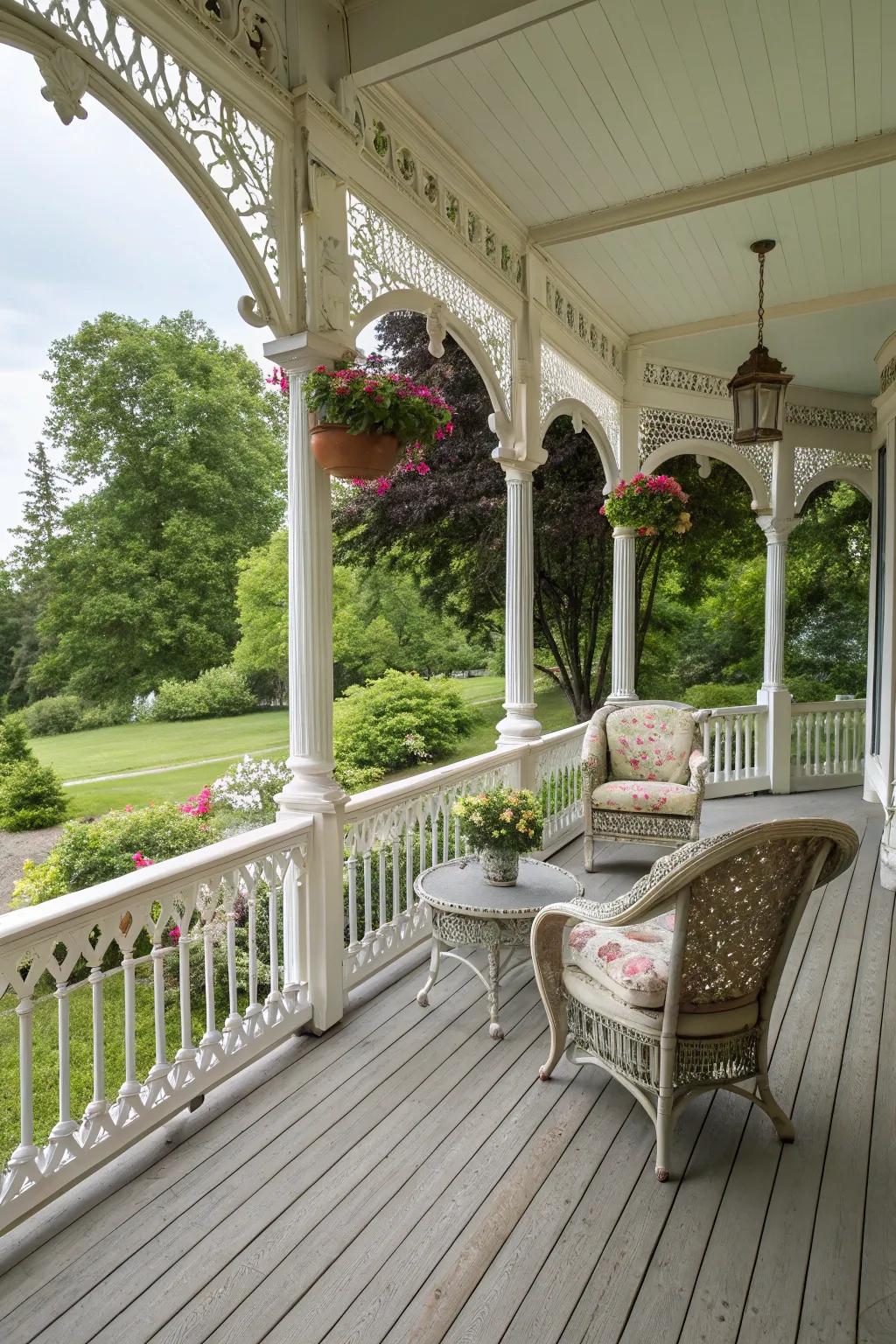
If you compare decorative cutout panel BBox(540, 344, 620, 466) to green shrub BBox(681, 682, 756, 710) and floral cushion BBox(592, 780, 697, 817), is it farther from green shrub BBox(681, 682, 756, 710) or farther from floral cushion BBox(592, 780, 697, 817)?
green shrub BBox(681, 682, 756, 710)

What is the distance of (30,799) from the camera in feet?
21.3

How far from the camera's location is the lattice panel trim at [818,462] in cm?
784

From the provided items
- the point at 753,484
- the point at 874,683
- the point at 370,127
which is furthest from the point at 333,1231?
the point at 753,484

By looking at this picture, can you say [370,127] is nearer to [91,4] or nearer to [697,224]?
[91,4]

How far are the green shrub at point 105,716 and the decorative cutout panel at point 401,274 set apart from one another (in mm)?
5622

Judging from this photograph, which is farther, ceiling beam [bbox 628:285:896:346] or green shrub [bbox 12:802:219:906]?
ceiling beam [bbox 628:285:896:346]

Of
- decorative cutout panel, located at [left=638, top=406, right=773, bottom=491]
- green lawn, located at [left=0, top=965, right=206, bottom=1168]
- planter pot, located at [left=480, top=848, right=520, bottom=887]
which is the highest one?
decorative cutout panel, located at [left=638, top=406, right=773, bottom=491]

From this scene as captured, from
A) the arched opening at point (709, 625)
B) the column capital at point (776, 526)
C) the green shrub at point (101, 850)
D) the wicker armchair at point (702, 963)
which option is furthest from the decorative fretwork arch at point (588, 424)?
the arched opening at point (709, 625)

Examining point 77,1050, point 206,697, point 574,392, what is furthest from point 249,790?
point 574,392

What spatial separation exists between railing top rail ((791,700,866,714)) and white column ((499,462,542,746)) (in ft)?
12.9

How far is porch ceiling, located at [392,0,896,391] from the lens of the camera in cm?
300

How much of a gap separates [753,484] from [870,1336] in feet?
24.0

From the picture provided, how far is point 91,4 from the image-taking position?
2096mm

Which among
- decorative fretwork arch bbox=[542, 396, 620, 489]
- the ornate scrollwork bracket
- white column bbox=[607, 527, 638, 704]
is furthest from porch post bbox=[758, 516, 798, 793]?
the ornate scrollwork bracket
